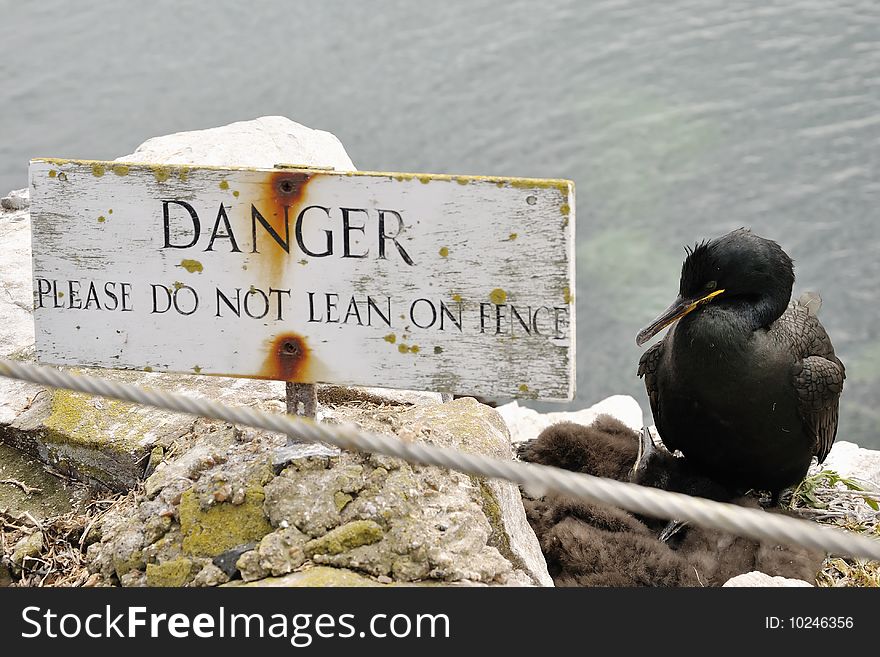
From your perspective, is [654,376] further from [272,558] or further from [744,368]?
[272,558]

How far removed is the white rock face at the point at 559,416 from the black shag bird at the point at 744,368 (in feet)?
3.04

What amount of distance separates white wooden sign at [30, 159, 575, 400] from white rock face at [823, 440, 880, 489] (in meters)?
2.71

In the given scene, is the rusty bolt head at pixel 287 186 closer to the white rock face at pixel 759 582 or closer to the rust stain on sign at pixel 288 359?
the rust stain on sign at pixel 288 359

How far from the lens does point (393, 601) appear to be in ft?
7.02

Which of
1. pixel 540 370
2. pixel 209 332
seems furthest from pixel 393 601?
pixel 209 332

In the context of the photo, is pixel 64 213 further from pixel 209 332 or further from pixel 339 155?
pixel 339 155

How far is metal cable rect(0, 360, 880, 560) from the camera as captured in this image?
5.24 feet

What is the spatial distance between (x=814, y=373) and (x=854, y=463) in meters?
1.37

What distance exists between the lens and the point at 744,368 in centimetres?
343

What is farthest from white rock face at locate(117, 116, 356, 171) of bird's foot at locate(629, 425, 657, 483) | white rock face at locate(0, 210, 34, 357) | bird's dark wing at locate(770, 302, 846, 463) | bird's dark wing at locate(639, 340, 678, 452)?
bird's dark wing at locate(770, 302, 846, 463)

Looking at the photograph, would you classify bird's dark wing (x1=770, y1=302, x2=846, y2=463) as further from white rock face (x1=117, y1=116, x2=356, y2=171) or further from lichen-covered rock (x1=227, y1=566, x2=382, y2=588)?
white rock face (x1=117, y1=116, x2=356, y2=171)

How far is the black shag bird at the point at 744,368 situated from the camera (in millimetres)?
3396

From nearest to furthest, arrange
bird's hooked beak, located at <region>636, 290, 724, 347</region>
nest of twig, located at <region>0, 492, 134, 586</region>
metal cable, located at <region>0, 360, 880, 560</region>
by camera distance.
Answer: metal cable, located at <region>0, 360, 880, 560</region>
nest of twig, located at <region>0, 492, 134, 586</region>
bird's hooked beak, located at <region>636, 290, 724, 347</region>

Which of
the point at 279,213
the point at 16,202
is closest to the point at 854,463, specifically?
the point at 279,213
